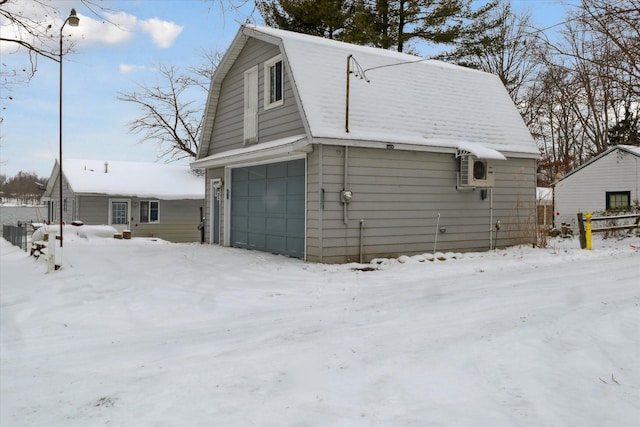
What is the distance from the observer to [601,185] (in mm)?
21750

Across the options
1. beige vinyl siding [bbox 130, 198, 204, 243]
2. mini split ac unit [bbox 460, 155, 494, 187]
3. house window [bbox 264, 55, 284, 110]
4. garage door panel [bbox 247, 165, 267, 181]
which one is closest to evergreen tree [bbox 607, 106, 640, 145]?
mini split ac unit [bbox 460, 155, 494, 187]

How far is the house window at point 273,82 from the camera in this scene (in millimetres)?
11352

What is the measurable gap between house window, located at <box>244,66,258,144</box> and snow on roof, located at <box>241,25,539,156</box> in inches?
42.2

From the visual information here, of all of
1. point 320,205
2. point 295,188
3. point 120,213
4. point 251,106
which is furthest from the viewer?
point 120,213

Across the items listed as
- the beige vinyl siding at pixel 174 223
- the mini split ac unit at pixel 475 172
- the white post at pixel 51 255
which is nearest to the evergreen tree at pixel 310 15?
the beige vinyl siding at pixel 174 223

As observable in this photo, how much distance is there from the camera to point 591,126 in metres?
30.0

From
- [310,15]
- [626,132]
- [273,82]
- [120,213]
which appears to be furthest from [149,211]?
[626,132]

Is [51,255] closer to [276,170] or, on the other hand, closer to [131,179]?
[276,170]

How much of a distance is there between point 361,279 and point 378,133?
363 centimetres

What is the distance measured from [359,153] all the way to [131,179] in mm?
15742

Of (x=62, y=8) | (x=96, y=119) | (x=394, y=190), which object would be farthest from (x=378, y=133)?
(x=96, y=119)

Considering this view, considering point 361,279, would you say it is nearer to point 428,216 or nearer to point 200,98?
point 428,216

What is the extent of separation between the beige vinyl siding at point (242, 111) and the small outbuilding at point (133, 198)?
857 cm

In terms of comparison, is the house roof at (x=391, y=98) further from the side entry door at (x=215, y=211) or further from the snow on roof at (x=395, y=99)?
the side entry door at (x=215, y=211)
